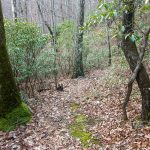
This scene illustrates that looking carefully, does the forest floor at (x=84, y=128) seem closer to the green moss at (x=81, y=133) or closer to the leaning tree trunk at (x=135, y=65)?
the green moss at (x=81, y=133)

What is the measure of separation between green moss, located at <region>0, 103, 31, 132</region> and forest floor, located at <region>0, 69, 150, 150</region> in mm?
224

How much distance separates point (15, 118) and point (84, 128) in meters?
2.04

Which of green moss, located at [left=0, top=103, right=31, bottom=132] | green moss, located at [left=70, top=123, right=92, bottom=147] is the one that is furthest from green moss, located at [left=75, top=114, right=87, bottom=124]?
green moss, located at [left=0, top=103, right=31, bottom=132]

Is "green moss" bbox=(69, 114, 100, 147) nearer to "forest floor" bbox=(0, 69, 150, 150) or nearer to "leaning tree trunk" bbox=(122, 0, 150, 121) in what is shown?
"forest floor" bbox=(0, 69, 150, 150)

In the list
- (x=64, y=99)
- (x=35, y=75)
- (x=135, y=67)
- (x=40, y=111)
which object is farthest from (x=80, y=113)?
(x=35, y=75)

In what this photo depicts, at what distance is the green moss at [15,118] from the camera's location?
7706 mm

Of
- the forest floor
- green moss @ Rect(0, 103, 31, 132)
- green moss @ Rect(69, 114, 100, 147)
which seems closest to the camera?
the forest floor

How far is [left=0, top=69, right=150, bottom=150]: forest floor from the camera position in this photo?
6384 mm

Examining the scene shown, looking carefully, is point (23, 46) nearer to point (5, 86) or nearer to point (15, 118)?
point (5, 86)

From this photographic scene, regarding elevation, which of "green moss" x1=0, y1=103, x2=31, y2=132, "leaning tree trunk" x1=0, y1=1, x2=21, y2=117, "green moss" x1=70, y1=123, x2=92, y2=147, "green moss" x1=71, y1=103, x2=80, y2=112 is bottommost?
"green moss" x1=71, y1=103, x2=80, y2=112

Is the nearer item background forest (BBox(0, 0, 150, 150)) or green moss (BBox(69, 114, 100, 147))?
background forest (BBox(0, 0, 150, 150))

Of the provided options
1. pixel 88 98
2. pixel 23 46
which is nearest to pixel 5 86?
pixel 23 46

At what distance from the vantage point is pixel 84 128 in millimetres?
7645

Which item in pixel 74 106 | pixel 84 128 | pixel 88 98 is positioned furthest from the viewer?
pixel 88 98
